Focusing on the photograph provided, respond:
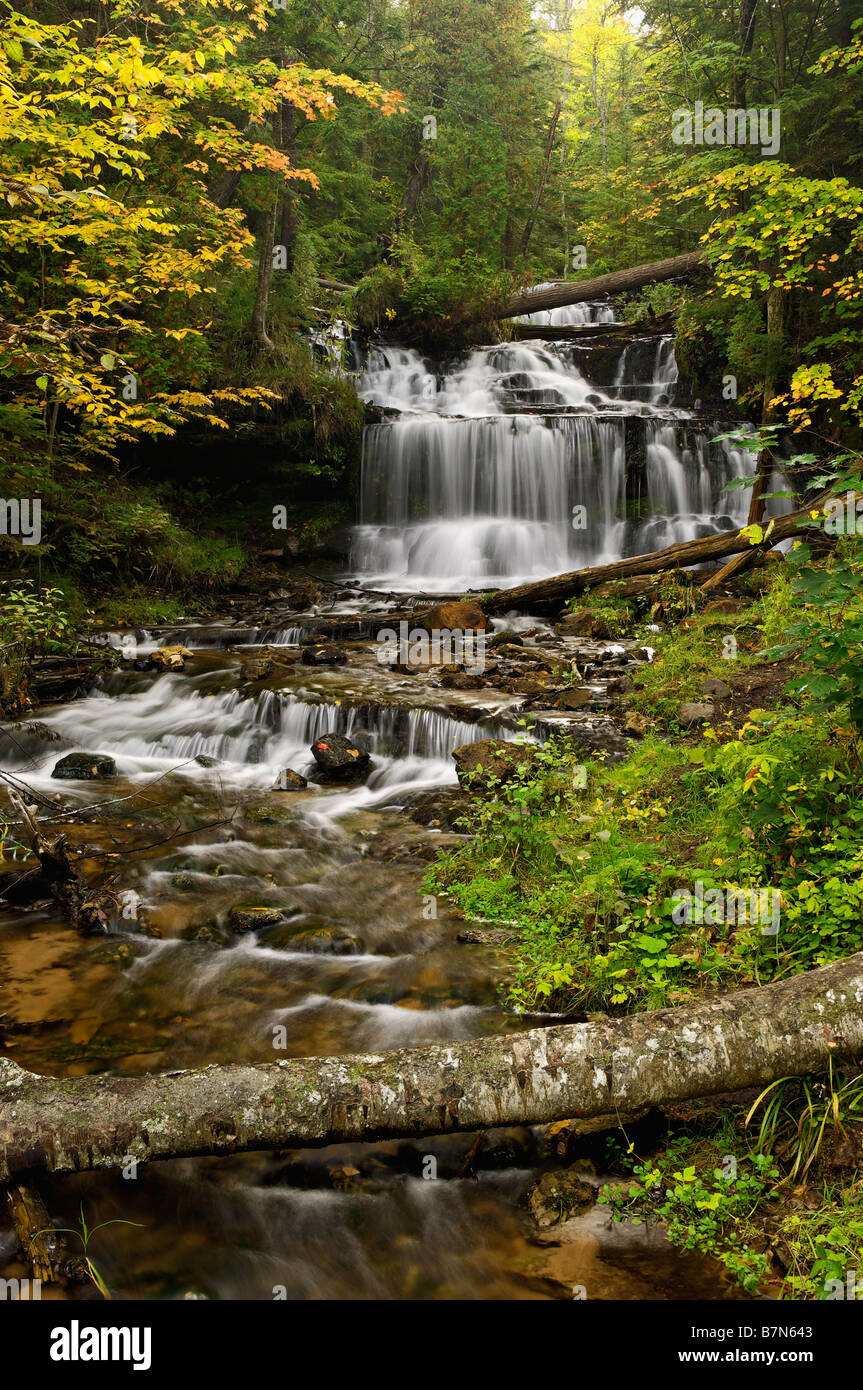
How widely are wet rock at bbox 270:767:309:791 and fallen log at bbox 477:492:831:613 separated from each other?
16.0 feet

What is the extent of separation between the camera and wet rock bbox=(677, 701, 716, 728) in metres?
5.91

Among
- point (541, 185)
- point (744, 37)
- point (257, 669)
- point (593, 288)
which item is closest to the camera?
point (257, 669)

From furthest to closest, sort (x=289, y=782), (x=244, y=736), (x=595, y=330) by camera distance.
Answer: (x=595, y=330)
(x=244, y=736)
(x=289, y=782)

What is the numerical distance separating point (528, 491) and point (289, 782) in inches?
382

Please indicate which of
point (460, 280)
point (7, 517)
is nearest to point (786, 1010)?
point (7, 517)

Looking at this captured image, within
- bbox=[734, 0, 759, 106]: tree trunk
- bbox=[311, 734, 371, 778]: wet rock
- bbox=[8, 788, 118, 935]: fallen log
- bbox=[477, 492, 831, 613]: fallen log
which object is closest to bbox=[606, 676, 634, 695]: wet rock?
bbox=[311, 734, 371, 778]: wet rock

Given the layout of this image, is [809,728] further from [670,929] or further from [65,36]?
[65,36]

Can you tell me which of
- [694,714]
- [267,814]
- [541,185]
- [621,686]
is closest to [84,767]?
[267,814]

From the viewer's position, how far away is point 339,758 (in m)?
7.05

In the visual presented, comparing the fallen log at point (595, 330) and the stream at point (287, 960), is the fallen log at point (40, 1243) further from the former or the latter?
the fallen log at point (595, 330)

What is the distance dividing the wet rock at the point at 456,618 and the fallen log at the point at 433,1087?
7885 millimetres

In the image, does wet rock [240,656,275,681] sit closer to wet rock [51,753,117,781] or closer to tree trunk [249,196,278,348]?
wet rock [51,753,117,781]

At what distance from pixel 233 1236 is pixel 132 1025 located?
4.41 feet

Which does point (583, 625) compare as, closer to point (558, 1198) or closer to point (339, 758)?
point (339, 758)
